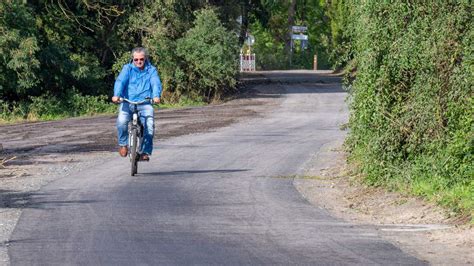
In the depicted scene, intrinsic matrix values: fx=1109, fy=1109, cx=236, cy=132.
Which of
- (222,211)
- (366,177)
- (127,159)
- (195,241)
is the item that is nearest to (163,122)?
(127,159)

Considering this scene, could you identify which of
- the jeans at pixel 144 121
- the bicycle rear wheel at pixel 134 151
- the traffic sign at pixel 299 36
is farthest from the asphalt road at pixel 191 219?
the traffic sign at pixel 299 36

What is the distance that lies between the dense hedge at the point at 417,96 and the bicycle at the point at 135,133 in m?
3.41

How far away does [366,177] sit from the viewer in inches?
590

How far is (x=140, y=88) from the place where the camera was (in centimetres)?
1695

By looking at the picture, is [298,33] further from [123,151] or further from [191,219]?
[191,219]

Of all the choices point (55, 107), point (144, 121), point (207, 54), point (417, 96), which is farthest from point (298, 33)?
point (417, 96)

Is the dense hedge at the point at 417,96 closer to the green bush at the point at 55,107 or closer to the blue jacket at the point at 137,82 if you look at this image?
the blue jacket at the point at 137,82

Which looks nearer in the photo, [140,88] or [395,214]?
[395,214]

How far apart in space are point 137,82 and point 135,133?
785 millimetres

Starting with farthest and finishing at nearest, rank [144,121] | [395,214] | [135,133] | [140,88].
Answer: [144,121] → [140,88] → [135,133] → [395,214]

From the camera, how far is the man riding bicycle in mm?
16859

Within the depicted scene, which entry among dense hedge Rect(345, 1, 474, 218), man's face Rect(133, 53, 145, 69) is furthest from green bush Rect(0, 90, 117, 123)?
dense hedge Rect(345, 1, 474, 218)

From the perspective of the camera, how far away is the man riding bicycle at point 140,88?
16.9 metres

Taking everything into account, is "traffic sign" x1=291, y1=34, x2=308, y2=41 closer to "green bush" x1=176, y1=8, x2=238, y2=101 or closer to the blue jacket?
"green bush" x1=176, y1=8, x2=238, y2=101
